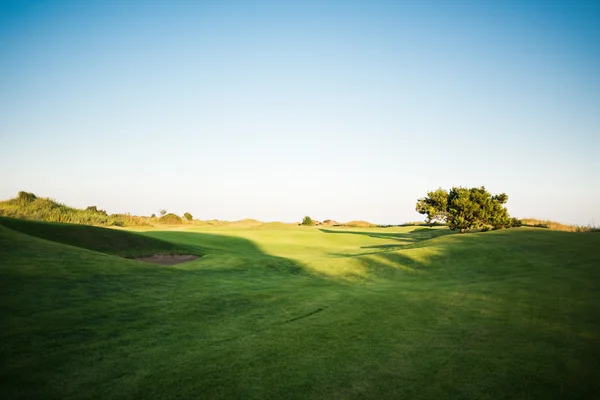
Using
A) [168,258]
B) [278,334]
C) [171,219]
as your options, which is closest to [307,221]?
[171,219]

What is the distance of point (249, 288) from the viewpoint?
12734 millimetres

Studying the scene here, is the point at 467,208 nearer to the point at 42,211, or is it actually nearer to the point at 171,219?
the point at 42,211

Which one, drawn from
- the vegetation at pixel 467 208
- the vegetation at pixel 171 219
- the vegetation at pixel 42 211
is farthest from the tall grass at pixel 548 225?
the vegetation at pixel 171 219

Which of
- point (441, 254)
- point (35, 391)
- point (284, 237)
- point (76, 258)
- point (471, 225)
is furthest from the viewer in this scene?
point (284, 237)

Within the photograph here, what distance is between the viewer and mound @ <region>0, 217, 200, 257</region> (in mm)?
19634

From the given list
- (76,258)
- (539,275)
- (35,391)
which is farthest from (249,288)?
(539,275)

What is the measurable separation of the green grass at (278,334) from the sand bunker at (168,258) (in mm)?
6073

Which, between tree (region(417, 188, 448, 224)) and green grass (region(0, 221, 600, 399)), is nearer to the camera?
green grass (region(0, 221, 600, 399))

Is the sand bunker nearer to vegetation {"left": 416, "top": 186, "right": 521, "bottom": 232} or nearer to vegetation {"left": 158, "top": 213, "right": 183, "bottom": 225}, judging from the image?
vegetation {"left": 416, "top": 186, "right": 521, "bottom": 232}

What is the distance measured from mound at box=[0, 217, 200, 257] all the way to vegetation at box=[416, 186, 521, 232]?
28.2 metres

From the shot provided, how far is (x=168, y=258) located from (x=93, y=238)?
4585 mm

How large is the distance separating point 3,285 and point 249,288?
704 cm

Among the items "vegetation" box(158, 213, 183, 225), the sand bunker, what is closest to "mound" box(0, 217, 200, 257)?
the sand bunker

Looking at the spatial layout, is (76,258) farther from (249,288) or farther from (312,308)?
(312,308)
